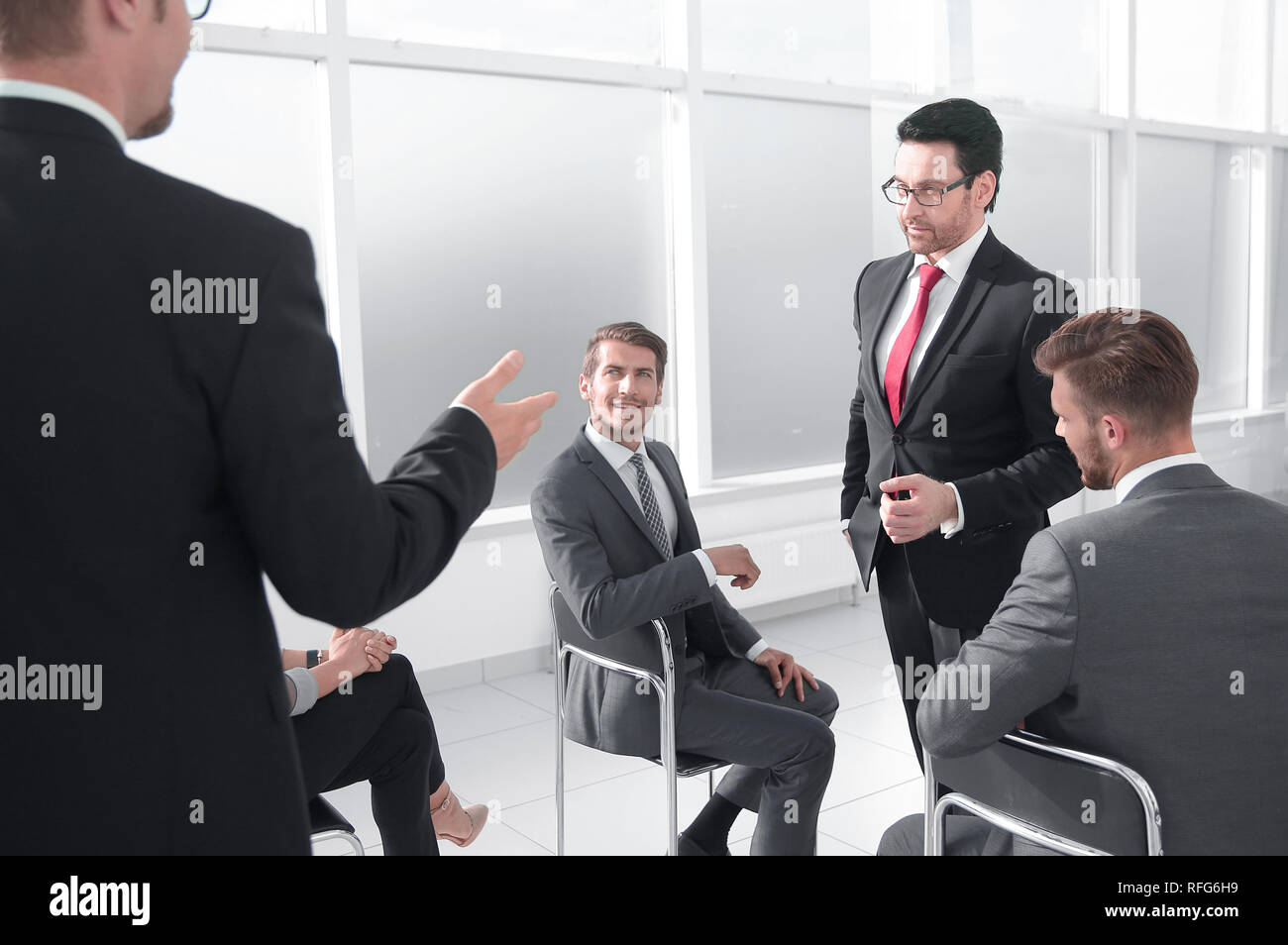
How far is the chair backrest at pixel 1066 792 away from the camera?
142 cm

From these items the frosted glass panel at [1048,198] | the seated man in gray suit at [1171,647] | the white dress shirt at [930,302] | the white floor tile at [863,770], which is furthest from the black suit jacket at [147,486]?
the frosted glass panel at [1048,198]

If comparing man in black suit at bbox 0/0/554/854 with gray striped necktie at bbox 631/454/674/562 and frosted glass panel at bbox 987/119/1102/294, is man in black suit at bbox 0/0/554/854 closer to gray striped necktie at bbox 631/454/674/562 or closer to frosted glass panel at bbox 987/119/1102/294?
gray striped necktie at bbox 631/454/674/562

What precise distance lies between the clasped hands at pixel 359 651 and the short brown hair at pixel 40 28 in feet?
4.30

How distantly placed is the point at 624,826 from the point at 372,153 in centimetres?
256

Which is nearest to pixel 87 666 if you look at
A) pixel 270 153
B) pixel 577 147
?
pixel 270 153

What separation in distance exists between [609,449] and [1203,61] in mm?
6857

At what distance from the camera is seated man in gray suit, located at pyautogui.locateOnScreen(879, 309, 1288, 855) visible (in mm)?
1395

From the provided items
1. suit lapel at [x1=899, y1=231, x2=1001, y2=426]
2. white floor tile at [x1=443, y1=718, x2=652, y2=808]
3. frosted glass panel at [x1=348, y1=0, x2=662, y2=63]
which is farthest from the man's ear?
frosted glass panel at [x1=348, y1=0, x2=662, y2=63]

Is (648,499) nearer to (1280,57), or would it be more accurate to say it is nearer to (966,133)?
(966,133)

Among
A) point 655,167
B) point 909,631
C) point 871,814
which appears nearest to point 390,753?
point 909,631

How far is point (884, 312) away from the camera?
2453 millimetres

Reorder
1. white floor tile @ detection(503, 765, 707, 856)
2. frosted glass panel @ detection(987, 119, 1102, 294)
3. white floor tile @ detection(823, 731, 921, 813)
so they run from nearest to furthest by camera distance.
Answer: white floor tile @ detection(503, 765, 707, 856) → white floor tile @ detection(823, 731, 921, 813) → frosted glass panel @ detection(987, 119, 1102, 294)

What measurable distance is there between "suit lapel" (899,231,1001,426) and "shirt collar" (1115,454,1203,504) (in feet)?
2.43
